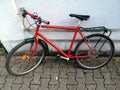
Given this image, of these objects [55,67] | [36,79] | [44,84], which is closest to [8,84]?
[36,79]

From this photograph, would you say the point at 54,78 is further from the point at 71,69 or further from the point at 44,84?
the point at 71,69

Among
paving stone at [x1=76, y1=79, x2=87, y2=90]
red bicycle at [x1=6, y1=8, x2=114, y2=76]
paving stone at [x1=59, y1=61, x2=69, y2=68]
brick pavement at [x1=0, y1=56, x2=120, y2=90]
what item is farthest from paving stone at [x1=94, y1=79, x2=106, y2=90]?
paving stone at [x1=59, y1=61, x2=69, y2=68]

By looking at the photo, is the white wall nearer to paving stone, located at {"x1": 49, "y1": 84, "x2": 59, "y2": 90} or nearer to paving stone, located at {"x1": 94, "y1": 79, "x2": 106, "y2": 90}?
paving stone, located at {"x1": 94, "y1": 79, "x2": 106, "y2": 90}

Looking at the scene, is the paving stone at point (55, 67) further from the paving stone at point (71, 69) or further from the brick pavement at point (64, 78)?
the paving stone at point (71, 69)

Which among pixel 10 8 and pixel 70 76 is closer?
pixel 10 8

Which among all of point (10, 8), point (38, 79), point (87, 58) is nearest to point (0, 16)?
point (10, 8)

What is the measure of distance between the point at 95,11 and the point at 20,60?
1.93m

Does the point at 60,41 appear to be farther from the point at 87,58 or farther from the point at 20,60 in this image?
the point at 20,60

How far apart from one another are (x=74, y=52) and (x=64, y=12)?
81 centimetres

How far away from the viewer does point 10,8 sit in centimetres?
335

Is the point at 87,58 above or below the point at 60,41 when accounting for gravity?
below

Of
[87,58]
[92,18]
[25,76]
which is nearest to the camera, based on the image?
[92,18]

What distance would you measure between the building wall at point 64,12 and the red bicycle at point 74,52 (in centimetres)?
27

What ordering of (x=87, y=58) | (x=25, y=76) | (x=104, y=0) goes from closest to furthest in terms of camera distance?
(x=104, y=0) < (x=25, y=76) < (x=87, y=58)
